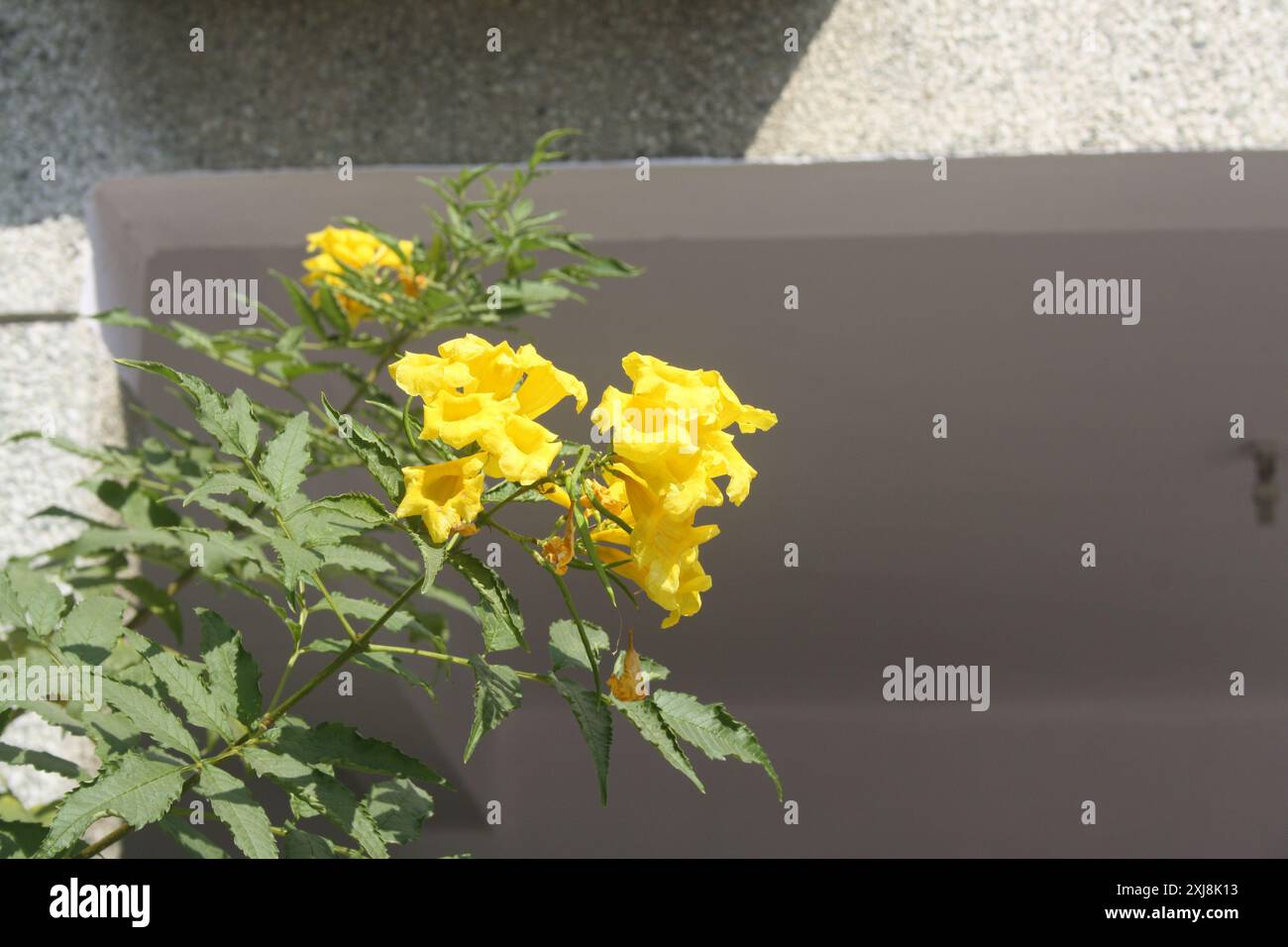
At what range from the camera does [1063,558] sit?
10.8 ft

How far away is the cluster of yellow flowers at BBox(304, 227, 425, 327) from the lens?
146 cm

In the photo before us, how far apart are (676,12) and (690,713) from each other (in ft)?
5.23

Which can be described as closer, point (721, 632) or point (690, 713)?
point (690, 713)

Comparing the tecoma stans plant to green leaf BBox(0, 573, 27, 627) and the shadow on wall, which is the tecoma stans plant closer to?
green leaf BBox(0, 573, 27, 627)

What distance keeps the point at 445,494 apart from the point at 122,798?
0.94 feet

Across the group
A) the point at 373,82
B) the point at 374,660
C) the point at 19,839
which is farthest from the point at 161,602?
the point at 373,82

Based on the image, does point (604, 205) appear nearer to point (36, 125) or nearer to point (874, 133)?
point (874, 133)

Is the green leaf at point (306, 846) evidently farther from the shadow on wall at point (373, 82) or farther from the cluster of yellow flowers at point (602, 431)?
the shadow on wall at point (373, 82)

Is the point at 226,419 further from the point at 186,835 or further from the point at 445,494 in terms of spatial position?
the point at 186,835

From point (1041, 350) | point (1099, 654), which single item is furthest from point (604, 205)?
point (1099, 654)

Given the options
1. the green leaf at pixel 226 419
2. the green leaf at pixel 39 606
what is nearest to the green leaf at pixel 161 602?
the green leaf at pixel 39 606

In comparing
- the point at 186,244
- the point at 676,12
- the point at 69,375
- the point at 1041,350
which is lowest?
the point at 69,375

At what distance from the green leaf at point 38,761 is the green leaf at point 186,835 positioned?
12 cm

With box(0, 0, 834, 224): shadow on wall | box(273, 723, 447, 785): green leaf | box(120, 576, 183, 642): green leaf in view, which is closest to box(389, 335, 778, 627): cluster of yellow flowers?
box(273, 723, 447, 785): green leaf
